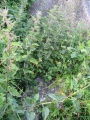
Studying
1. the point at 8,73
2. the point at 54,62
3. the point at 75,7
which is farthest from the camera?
the point at 75,7

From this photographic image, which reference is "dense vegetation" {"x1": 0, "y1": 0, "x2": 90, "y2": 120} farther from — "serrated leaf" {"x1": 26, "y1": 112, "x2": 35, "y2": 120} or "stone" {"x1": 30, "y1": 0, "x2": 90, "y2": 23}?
"stone" {"x1": 30, "y1": 0, "x2": 90, "y2": 23}

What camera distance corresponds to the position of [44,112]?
1983 millimetres

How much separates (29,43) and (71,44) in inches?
28.7

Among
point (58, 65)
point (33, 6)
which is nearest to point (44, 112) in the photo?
point (58, 65)

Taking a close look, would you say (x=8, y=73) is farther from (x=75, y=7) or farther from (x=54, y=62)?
(x=75, y=7)

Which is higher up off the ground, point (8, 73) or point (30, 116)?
point (8, 73)

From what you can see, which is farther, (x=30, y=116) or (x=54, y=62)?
(x=54, y=62)

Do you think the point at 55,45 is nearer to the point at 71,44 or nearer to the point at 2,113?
the point at 71,44

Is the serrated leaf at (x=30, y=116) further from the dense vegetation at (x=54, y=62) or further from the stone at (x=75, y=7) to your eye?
the stone at (x=75, y=7)

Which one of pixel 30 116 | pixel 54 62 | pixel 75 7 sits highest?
pixel 75 7

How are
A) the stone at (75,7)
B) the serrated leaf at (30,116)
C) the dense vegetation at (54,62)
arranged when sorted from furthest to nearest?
the stone at (75,7)
the dense vegetation at (54,62)
the serrated leaf at (30,116)

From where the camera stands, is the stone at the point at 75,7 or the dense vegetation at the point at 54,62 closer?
the dense vegetation at the point at 54,62

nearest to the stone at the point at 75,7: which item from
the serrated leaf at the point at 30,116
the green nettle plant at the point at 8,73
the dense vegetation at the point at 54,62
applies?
the dense vegetation at the point at 54,62

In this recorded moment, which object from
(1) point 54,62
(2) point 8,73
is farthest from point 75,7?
(2) point 8,73
